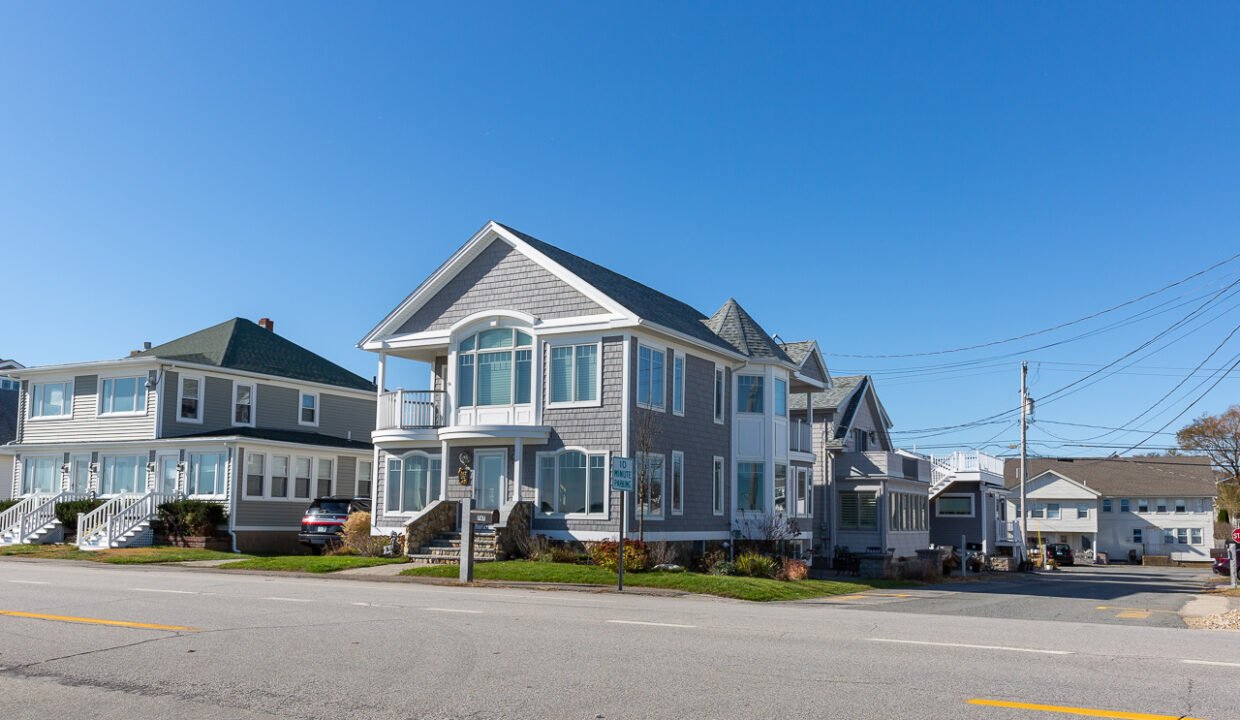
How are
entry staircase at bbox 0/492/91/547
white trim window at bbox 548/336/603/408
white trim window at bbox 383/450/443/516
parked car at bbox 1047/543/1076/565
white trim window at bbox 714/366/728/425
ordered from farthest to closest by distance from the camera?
parked car at bbox 1047/543/1076/565 < entry staircase at bbox 0/492/91/547 < white trim window at bbox 714/366/728/425 < white trim window at bbox 383/450/443/516 < white trim window at bbox 548/336/603/408

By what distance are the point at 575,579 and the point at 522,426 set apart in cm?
659

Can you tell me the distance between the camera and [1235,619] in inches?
731

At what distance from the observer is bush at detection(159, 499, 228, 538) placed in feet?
116

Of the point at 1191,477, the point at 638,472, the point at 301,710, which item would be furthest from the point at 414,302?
the point at 1191,477

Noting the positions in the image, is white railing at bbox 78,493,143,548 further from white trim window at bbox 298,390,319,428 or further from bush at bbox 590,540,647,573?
bush at bbox 590,540,647,573

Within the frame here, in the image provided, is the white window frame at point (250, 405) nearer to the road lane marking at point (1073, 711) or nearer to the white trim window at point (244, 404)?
the white trim window at point (244, 404)

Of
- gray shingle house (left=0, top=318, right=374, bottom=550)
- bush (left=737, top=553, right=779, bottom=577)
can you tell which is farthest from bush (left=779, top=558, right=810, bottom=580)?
gray shingle house (left=0, top=318, right=374, bottom=550)

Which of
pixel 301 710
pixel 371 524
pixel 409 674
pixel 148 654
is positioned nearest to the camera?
pixel 301 710

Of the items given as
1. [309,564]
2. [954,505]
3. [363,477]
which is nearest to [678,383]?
[309,564]

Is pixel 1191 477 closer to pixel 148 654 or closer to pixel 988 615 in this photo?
pixel 988 615

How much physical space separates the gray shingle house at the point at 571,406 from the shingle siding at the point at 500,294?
0.04 metres

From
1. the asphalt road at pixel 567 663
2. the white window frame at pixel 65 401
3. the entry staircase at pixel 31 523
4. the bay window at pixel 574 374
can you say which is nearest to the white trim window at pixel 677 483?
the bay window at pixel 574 374

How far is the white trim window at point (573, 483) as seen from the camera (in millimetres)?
28359

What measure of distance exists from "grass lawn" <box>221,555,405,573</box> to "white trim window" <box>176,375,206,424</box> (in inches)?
477
